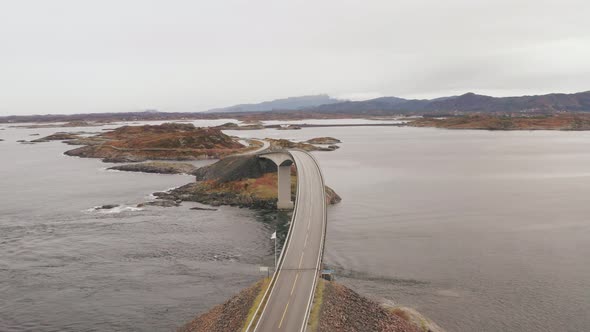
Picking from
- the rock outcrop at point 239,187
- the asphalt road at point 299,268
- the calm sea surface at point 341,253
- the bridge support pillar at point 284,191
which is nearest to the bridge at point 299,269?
the asphalt road at point 299,268

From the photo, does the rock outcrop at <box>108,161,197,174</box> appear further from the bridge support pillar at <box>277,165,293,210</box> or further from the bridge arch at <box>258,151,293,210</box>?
the bridge support pillar at <box>277,165,293,210</box>

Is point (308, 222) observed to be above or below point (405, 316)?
above

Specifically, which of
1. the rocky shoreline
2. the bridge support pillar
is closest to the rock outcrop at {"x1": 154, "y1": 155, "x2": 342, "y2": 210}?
the bridge support pillar

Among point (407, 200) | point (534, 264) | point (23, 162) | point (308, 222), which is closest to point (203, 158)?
point (23, 162)

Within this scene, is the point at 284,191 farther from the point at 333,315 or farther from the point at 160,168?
the point at 160,168

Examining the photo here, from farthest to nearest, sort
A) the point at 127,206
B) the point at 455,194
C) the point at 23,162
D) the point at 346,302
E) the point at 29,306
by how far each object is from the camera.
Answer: the point at 23,162
the point at 455,194
the point at 127,206
the point at 29,306
the point at 346,302

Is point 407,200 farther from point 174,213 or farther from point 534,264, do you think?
point 174,213

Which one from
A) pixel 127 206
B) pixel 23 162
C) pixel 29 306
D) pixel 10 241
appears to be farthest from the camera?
pixel 23 162

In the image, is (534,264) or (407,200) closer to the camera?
(534,264)
